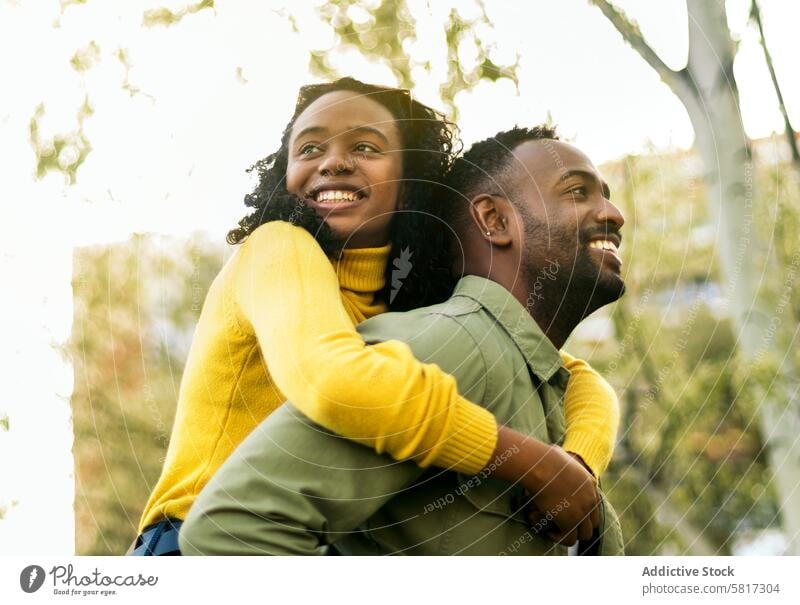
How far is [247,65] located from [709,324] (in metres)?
1.11

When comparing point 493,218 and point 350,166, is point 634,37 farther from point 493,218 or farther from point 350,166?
point 350,166

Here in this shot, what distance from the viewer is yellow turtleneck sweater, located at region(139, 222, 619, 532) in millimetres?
1321

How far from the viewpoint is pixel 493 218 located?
5.10ft

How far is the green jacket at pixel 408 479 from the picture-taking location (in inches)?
52.4

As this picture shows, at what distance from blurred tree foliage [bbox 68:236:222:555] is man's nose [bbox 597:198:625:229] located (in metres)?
0.63

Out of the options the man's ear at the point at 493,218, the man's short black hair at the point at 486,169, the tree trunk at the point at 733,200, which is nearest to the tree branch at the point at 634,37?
the tree trunk at the point at 733,200

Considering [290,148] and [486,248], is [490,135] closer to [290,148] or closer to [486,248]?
[486,248]

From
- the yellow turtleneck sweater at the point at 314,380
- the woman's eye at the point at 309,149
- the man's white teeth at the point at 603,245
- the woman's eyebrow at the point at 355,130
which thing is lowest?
the yellow turtleneck sweater at the point at 314,380

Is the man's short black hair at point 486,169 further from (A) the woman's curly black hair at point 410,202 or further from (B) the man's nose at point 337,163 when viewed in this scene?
(B) the man's nose at point 337,163

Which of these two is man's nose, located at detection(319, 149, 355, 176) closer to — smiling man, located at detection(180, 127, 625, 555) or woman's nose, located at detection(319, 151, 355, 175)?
woman's nose, located at detection(319, 151, 355, 175)

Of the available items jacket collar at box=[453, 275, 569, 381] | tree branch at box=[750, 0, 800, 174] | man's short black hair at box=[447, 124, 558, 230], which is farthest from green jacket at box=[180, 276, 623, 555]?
tree branch at box=[750, 0, 800, 174]

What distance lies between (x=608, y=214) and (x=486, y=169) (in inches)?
7.5
